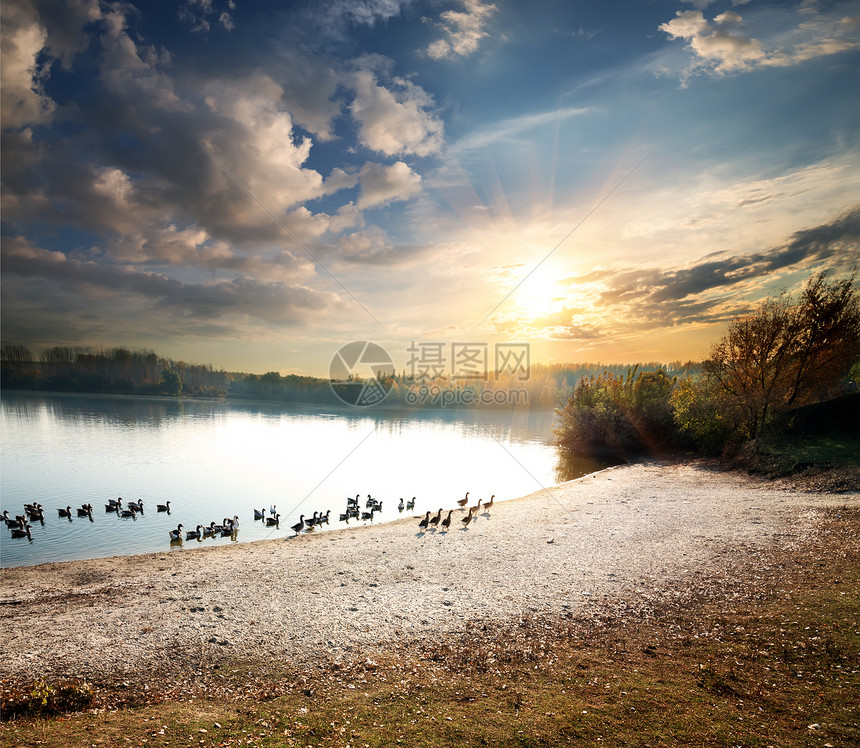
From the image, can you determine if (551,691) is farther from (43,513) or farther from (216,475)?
(216,475)

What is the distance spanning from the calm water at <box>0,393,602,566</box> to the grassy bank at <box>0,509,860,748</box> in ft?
45.5

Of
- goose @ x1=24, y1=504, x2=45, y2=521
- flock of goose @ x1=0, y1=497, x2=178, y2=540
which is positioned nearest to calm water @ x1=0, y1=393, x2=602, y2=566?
flock of goose @ x1=0, y1=497, x2=178, y2=540

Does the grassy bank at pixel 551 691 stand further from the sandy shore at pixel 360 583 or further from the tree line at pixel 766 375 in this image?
the tree line at pixel 766 375

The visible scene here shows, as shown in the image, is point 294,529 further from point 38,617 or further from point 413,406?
point 413,406

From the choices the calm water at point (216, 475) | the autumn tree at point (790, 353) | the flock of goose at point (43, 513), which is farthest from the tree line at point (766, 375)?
the flock of goose at point (43, 513)

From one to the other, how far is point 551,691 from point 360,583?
26.4 feet

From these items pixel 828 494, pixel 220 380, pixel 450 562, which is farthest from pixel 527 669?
pixel 220 380

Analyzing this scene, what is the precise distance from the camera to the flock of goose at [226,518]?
20.3 metres

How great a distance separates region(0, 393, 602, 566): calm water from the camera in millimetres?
21469

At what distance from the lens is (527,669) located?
850cm

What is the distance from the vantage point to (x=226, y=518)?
2184 cm

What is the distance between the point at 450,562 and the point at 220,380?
19500 cm

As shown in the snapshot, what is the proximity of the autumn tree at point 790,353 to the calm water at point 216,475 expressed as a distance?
1458 cm

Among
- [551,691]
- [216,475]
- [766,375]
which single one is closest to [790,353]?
[766,375]
